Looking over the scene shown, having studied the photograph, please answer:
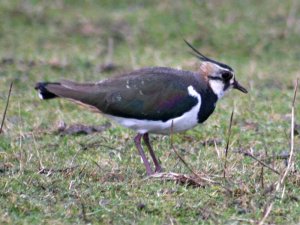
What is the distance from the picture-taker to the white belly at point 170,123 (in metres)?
6.68

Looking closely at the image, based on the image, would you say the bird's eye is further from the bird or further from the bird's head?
the bird

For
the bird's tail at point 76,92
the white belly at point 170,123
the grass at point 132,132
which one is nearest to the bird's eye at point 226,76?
the white belly at point 170,123

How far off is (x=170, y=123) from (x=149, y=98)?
0.84 ft

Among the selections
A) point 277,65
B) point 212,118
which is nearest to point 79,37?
point 277,65

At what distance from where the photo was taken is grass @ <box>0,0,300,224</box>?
19.1 ft

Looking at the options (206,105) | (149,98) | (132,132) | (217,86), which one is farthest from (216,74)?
(132,132)

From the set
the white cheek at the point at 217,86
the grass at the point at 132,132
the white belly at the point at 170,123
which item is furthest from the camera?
the white cheek at the point at 217,86

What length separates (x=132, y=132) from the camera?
8.12 metres

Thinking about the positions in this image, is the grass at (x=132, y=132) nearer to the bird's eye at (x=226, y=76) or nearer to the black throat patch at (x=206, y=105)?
the black throat patch at (x=206, y=105)

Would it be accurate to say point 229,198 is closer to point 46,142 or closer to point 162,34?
point 46,142

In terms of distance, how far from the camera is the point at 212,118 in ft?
28.8

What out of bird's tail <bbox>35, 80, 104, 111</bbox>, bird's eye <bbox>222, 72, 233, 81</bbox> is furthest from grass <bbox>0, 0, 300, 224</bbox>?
bird's eye <bbox>222, 72, 233, 81</bbox>

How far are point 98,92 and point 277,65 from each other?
5.38 metres

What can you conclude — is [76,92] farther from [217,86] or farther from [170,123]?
[217,86]
